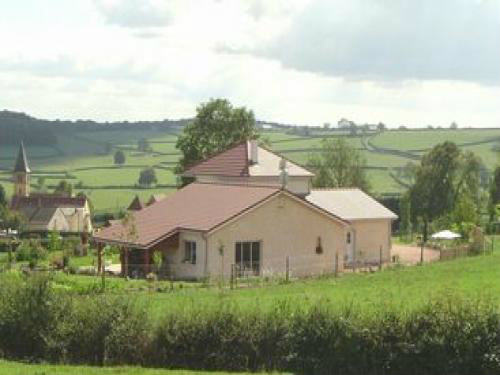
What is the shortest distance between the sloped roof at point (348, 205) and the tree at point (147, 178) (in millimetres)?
95107

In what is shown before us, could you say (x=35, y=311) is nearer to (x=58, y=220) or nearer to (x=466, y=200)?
(x=466, y=200)

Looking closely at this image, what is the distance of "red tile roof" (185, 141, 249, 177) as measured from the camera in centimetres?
5222

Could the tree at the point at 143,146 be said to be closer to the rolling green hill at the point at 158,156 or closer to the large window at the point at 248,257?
the rolling green hill at the point at 158,156

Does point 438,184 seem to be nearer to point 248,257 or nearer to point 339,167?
point 339,167

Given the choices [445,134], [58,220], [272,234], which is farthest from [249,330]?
[445,134]

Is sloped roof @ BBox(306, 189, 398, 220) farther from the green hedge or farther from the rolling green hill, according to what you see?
the rolling green hill

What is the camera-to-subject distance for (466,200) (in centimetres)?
6500

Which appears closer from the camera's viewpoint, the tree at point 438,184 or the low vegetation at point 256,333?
the low vegetation at point 256,333

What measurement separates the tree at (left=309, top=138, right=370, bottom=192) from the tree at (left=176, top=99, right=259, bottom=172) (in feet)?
34.4

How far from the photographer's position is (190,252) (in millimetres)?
41625

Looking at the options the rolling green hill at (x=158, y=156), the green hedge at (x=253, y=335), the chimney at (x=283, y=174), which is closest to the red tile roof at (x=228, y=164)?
the chimney at (x=283, y=174)

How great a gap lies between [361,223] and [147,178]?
100540 mm

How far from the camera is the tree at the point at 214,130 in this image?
7600 centimetres

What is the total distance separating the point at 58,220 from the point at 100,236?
64098 mm
